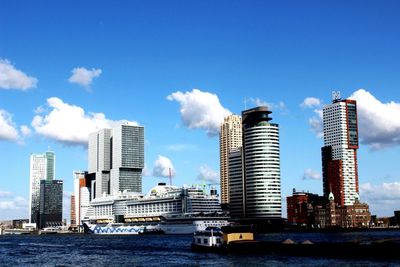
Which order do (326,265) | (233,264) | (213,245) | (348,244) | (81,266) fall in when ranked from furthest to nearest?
1. (213,245)
2. (348,244)
3. (81,266)
4. (233,264)
5. (326,265)

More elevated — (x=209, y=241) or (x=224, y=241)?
(x=224, y=241)

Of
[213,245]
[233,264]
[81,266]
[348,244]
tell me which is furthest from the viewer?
[213,245]

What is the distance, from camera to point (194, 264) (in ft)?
333

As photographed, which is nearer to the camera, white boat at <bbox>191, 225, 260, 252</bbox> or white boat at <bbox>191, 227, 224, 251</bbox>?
white boat at <bbox>191, 225, 260, 252</bbox>

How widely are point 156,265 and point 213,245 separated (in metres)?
30.1

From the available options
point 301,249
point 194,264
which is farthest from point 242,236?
point 194,264

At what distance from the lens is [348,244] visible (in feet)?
395

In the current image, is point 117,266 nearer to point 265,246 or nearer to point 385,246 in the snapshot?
point 265,246

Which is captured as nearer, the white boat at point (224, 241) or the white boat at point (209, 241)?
the white boat at point (224, 241)

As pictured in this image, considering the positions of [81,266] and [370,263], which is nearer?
[370,263]

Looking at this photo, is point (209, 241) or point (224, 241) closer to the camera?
point (224, 241)

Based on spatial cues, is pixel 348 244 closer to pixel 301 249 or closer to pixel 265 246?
pixel 301 249

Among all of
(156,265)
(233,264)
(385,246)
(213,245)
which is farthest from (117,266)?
(385,246)

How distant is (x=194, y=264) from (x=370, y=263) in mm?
29536
